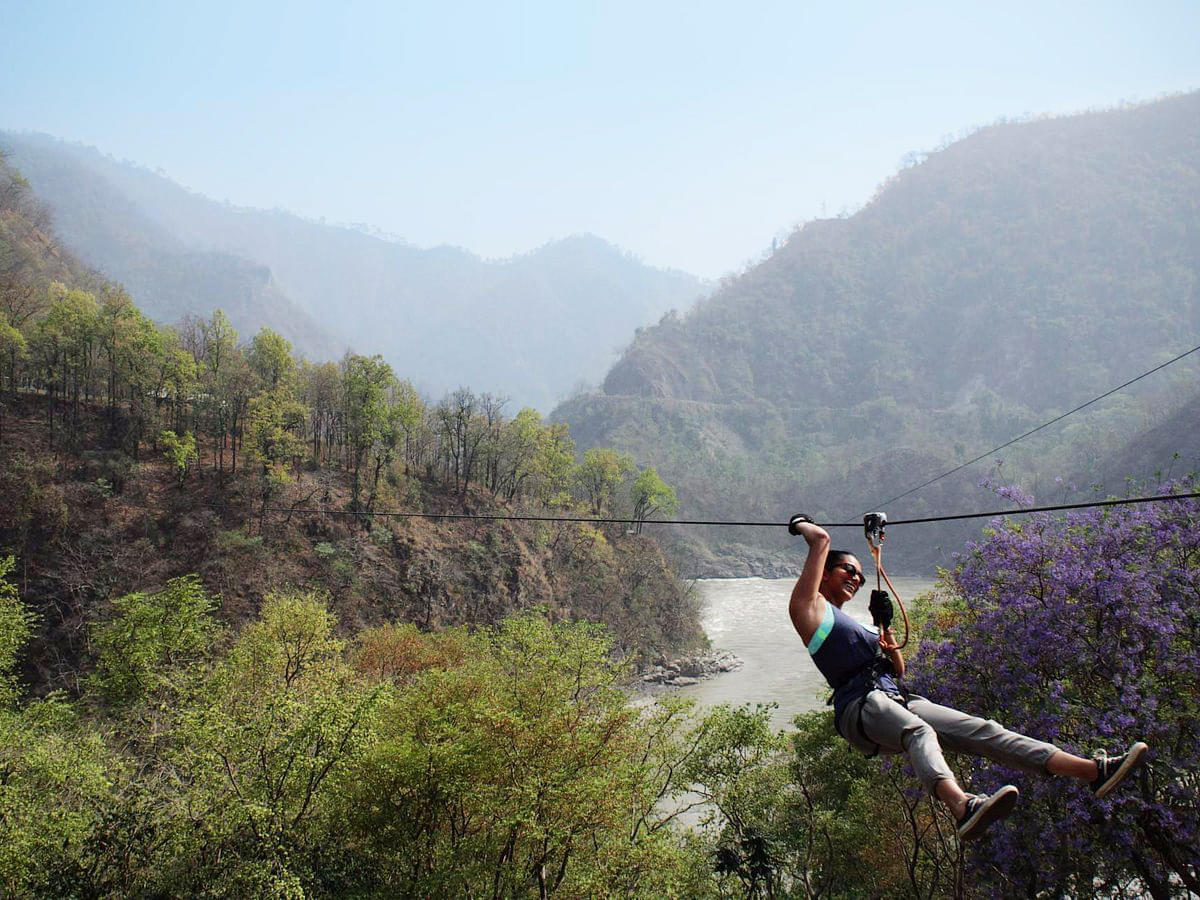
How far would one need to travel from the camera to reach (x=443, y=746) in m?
13.3

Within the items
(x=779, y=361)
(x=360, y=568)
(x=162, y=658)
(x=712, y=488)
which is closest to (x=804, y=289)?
(x=779, y=361)

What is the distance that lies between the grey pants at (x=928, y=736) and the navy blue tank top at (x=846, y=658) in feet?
0.24

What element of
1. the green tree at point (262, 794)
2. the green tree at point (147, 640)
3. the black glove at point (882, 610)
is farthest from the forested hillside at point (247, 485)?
the black glove at point (882, 610)

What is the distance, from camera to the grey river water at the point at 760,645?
125ft

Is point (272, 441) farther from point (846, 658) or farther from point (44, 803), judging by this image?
point (846, 658)

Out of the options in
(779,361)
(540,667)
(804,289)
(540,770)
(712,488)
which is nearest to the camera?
(540,770)

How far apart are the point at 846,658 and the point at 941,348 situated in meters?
182

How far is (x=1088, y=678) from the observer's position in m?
10.7

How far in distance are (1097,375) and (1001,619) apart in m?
156

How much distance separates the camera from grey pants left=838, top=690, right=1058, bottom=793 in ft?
11.7

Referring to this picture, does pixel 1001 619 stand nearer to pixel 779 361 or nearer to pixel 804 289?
pixel 779 361

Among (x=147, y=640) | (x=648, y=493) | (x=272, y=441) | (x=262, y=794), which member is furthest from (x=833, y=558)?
(x=648, y=493)

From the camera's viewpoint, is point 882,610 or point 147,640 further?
point 147,640

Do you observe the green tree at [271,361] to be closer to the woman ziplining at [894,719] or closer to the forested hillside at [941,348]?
the woman ziplining at [894,719]
